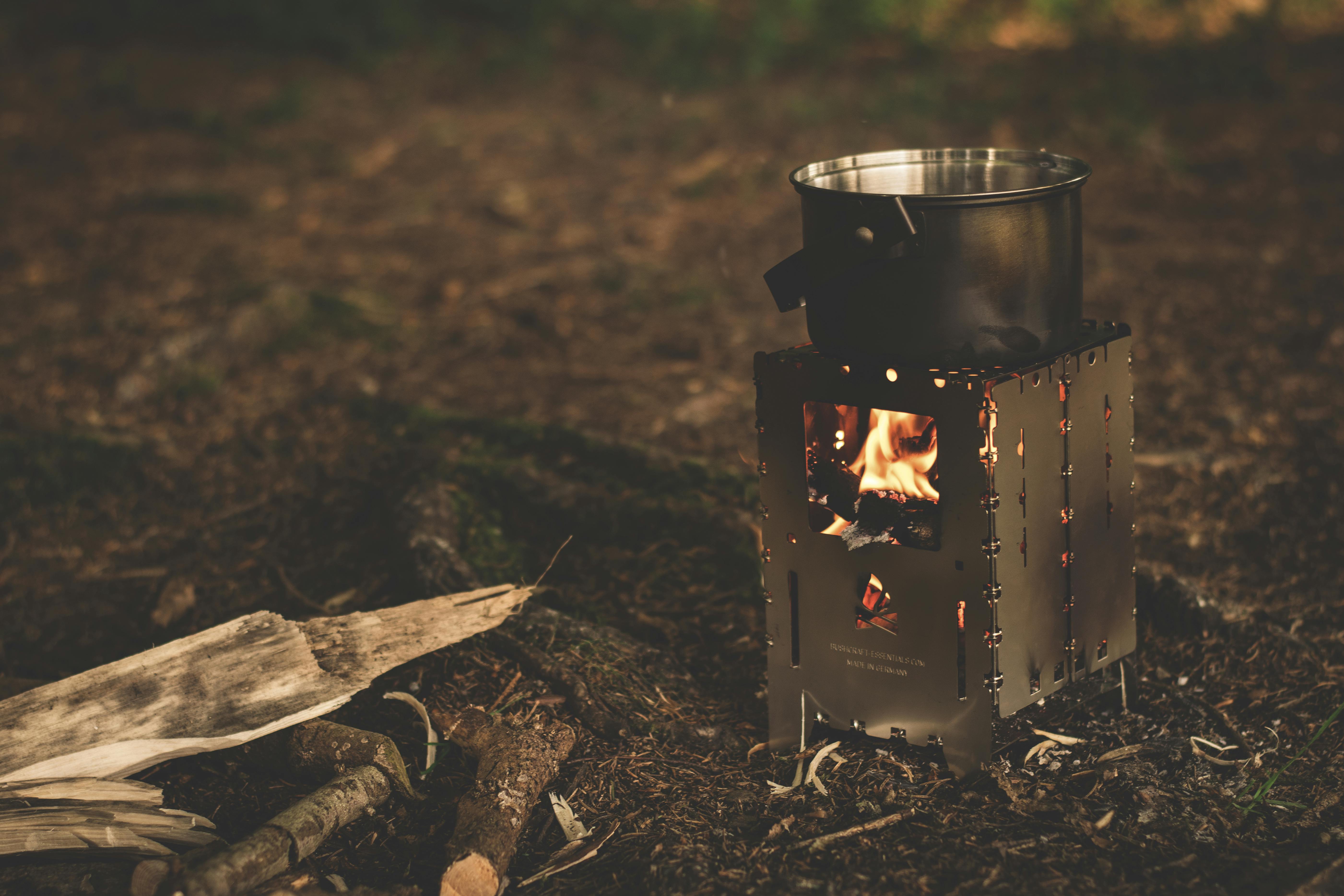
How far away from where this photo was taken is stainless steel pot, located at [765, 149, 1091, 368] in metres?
2.87

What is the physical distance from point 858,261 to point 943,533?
77cm

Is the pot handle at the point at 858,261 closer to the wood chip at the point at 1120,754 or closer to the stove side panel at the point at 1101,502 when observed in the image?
the stove side panel at the point at 1101,502

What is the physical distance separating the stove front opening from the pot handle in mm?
322

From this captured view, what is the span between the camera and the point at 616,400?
6312mm

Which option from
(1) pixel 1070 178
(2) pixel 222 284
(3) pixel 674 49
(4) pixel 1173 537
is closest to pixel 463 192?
(2) pixel 222 284

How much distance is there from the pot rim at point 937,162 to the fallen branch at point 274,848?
2.02 m

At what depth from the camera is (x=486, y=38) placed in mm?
14156

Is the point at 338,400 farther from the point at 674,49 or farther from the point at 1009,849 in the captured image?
the point at 674,49

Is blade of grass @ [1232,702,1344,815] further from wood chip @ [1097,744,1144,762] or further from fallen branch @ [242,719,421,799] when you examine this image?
fallen branch @ [242,719,421,799]

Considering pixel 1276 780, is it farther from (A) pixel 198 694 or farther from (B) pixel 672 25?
(B) pixel 672 25

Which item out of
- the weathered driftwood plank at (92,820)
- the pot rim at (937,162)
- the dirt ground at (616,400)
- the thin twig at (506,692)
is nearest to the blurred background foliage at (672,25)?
the dirt ground at (616,400)

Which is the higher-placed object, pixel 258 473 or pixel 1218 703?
pixel 258 473

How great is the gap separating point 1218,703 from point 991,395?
5.08 ft

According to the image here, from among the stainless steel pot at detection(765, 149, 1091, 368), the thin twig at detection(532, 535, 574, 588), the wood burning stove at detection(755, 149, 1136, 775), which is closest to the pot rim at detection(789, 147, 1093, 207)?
the stainless steel pot at detection(765, 149, 1091, 368)
